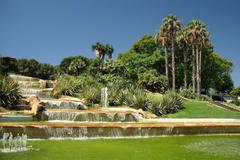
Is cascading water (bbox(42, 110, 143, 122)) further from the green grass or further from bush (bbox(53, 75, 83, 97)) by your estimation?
bush (bbox(53, 75, 83, 97))

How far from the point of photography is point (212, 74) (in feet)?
219

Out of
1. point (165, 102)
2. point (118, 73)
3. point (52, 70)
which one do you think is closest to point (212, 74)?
point (118, 73)

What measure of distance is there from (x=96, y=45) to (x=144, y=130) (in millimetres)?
51366

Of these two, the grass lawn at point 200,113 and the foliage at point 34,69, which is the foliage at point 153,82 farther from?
the foliage at point 34,69

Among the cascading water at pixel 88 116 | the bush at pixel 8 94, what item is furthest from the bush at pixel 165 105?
the bush at pixel 8 94

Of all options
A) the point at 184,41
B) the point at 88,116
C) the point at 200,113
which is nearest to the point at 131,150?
the point at 88,116

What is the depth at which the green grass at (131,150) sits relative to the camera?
1000 centimetres

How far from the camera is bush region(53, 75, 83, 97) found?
32331 mm

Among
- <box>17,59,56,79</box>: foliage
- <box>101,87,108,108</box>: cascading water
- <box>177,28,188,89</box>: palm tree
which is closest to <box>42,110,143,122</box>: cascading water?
<box>101,87,108,108</box>: cascading water

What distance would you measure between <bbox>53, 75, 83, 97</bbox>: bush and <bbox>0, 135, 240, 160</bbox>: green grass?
18.6m

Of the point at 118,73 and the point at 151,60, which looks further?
the point at 151,60

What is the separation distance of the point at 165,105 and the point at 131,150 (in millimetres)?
19875

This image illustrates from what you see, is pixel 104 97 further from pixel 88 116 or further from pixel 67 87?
pixel 88 116

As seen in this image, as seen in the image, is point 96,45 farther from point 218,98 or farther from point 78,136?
point 78,136
